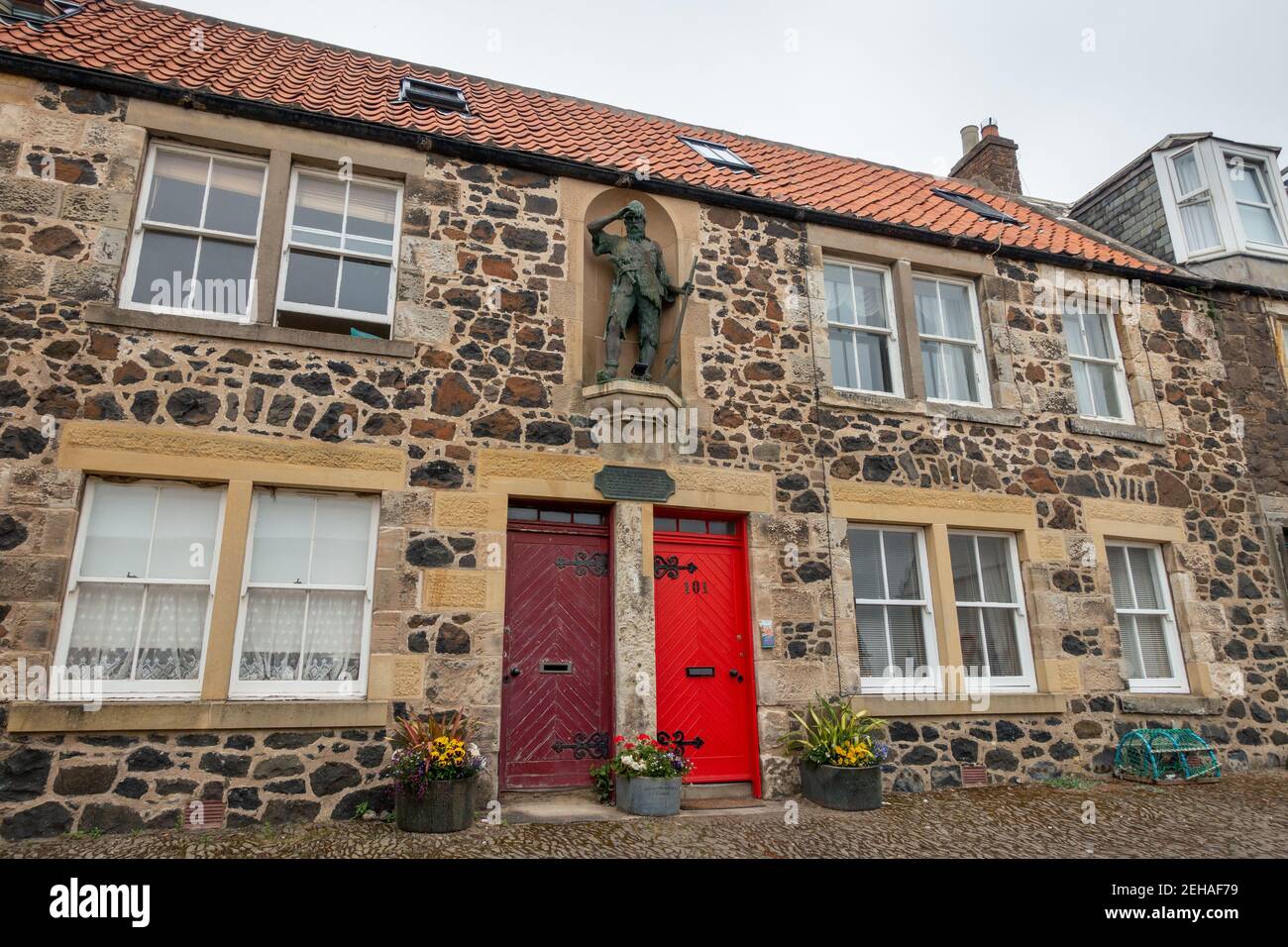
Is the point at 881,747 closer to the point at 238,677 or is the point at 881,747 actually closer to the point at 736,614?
the point at 736,614

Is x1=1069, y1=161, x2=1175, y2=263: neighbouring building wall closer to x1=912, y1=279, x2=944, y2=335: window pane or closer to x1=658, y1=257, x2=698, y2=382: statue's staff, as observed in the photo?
x1=912, y1=279, x2=944, y2=335: window pane

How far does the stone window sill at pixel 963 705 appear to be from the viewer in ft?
25.2

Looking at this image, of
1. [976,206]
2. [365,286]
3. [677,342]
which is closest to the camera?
[365,286]

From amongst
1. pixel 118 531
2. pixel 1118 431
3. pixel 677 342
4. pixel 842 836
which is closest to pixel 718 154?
pixel 677 342

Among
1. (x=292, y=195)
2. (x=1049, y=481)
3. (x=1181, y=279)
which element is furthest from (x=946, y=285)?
(x=292, y=195)

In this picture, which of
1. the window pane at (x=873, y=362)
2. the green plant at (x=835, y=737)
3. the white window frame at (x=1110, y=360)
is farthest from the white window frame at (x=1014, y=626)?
the white window frame at (x=1110, y=360)

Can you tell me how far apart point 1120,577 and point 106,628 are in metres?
10.2

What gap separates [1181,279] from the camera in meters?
10.5

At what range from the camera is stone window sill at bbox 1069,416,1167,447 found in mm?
9406

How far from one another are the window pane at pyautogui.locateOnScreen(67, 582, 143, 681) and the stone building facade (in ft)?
0.68

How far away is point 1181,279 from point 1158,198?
2054mm

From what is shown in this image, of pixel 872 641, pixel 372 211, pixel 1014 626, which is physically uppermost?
pixel 372 211

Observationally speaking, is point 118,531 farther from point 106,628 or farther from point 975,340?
point 975,340

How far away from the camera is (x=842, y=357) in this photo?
8.95 m
